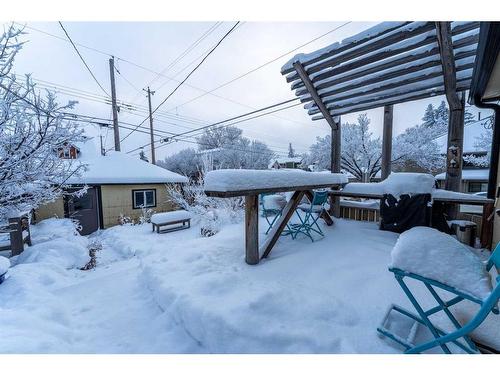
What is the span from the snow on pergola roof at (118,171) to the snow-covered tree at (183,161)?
6.39 metres

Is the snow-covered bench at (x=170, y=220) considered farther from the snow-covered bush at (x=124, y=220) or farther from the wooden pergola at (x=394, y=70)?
the wooden pergola at (x=394, y=70)

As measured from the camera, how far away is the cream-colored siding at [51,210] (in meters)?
8.50

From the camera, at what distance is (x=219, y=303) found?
2.03 meters

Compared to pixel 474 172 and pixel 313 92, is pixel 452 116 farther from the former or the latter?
pixel 474 172

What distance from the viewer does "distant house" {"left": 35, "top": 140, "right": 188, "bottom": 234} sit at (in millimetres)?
8836

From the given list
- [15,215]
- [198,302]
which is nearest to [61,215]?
[15,215]

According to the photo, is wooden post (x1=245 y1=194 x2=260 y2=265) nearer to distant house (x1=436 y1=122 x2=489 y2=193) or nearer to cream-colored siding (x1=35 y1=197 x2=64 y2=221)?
cream-colored siding (x1=35 y1=197 x2=64 y2=221)

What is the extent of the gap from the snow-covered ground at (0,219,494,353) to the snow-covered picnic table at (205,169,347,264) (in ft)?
0.92

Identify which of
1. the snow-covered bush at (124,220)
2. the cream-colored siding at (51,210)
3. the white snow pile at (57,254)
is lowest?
the snow-covered bush at (124,220)

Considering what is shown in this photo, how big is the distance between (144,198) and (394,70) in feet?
35.1

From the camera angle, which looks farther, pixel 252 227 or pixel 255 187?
pixel 252 227

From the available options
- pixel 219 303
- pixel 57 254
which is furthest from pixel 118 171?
pixel 219 303

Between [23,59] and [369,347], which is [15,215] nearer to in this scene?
[23,59]

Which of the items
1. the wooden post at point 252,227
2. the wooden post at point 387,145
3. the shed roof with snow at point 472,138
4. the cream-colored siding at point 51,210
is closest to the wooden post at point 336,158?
the wooden post at point 387,145
